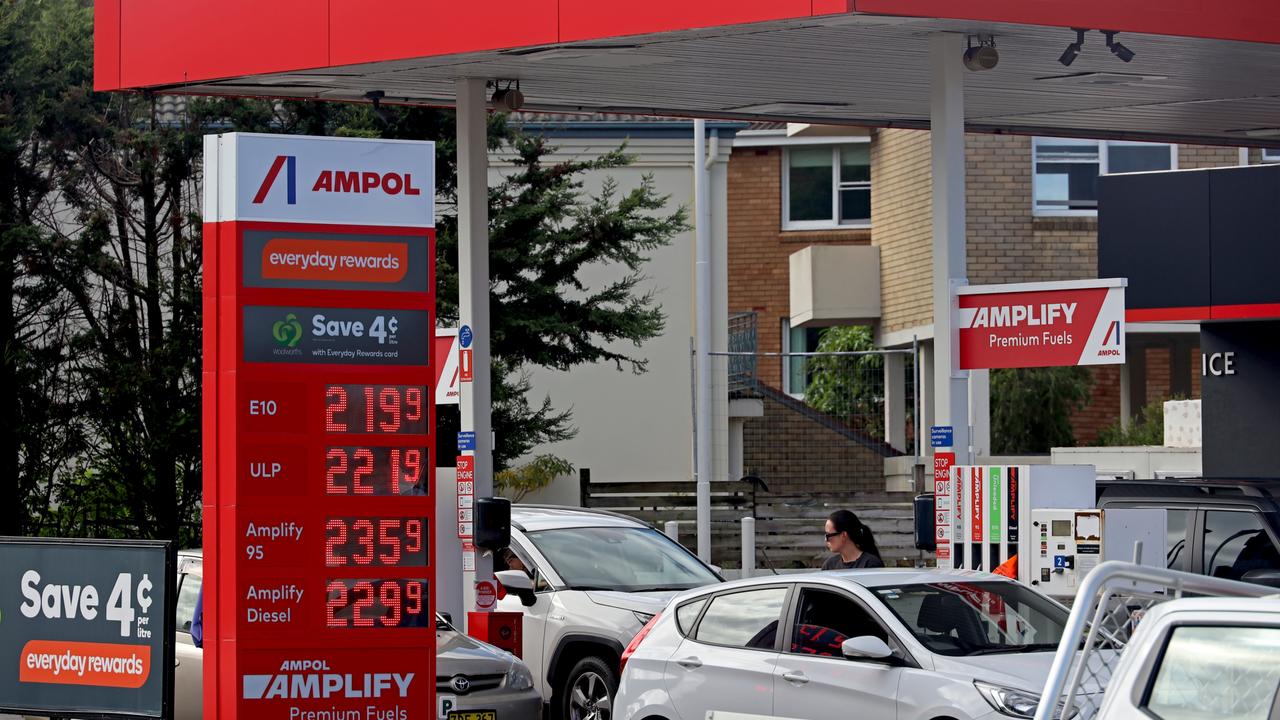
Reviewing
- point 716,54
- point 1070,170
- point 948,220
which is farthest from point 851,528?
point 1070,170

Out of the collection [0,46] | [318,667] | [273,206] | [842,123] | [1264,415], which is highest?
[0,46]

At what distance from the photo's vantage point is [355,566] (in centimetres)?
1066

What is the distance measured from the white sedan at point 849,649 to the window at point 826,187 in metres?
28.7

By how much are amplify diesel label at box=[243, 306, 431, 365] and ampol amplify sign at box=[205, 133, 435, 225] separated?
0.26 metres

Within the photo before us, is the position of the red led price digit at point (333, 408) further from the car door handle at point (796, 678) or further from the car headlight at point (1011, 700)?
the car headlight at point (1011, 700)

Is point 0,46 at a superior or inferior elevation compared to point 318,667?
superior

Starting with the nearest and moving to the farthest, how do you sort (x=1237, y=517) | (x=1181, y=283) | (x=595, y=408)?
(x=1237, y=517), (x=1181, y=283), (x=595, y=408)

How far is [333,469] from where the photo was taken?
34.6ft

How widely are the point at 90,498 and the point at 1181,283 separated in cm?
1396

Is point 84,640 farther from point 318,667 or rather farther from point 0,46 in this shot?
point 0,46

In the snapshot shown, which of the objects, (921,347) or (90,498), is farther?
(921,347)

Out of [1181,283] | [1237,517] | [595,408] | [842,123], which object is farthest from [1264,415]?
[595,408]

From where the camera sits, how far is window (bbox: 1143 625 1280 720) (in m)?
5.34

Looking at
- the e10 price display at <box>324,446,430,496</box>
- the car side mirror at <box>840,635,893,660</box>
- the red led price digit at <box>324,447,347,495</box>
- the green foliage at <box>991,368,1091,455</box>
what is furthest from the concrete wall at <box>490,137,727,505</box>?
the car side mirror at <box>840,635,893,660</box>
